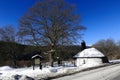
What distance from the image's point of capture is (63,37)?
108 feet

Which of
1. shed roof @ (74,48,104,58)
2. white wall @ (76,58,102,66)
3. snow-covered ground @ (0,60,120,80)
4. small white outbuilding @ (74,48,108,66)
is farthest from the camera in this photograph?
shed roof @ (74,48,104,58)

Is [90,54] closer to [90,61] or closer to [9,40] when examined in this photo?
[90,61]

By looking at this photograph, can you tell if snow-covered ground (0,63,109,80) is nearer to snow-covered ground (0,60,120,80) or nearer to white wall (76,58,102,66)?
snow-covered ground (0,60,120,80)

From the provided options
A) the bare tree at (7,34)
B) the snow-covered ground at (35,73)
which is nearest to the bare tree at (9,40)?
the bare tree at (7,34)

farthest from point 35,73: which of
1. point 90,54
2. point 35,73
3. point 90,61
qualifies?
point 90,54

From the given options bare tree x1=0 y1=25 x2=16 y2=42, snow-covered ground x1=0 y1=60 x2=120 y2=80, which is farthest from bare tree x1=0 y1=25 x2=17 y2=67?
snow-covered ground x1=0 y1=60 x2=120 y2=80

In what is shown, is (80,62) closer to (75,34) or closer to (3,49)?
(75,34)

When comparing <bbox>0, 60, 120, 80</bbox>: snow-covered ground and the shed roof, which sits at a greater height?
the shed roof

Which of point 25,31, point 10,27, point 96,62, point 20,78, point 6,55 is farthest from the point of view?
point 10,27

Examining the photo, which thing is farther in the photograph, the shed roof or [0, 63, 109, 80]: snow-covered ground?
the shed roof

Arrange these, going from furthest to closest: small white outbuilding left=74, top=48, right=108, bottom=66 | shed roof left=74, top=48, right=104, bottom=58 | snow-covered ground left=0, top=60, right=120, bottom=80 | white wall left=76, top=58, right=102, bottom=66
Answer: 1. shed roof left=74, top=48, right=104, bottom=58
2. small white outbuilding left=74, top=48, right=108, bottom=66
3. white wall left=76, top=58, right=102, bottom=66
4. snow-covered ground left=0, top=60, right=120, bottom=80

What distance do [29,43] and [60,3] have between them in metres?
9.53

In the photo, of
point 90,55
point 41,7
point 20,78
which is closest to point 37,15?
point 41,7

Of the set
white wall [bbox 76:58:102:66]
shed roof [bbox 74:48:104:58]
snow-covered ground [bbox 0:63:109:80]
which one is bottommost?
snow-covered ground [bbox 0:63:109:80]
